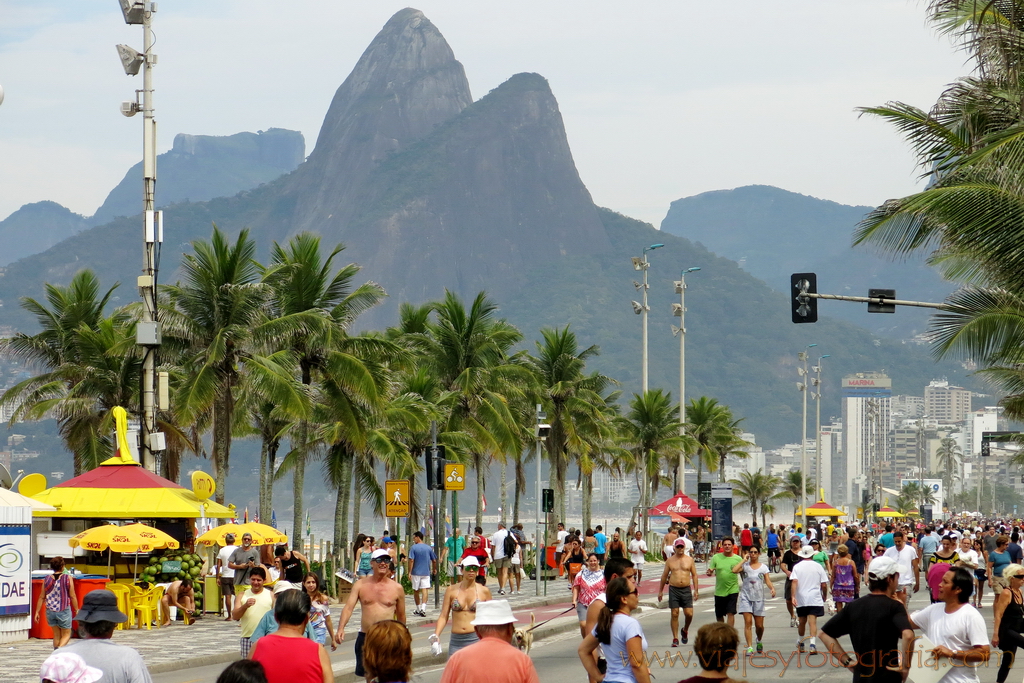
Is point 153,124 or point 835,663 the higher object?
point 153,124

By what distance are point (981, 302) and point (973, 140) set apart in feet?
18.4

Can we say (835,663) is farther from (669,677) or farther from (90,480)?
(90,480)

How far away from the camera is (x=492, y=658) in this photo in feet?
24.3

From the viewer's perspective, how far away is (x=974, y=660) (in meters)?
9.20

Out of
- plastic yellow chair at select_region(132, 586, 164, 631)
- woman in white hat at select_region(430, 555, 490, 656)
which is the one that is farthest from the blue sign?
woman in white hat at select_region(430, 555, 490, 656)

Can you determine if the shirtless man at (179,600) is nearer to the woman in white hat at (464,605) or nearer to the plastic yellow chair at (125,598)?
the plastic yellow chair at (125,598)

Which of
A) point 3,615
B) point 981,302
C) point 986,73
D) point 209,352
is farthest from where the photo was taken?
point 209,352

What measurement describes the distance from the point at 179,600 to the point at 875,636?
19.8 meters

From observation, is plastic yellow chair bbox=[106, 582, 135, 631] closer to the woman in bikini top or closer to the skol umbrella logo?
the skol umbrella logo

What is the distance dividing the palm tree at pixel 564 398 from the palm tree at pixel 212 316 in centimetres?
1972

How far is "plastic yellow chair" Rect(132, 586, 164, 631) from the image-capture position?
2548cm

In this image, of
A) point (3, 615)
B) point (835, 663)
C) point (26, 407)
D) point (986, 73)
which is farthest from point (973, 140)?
point (26, 407)

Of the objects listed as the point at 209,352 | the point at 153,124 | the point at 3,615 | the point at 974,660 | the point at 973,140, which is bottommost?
the point at 3,615

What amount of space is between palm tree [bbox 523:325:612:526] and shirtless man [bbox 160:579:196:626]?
2548cm
